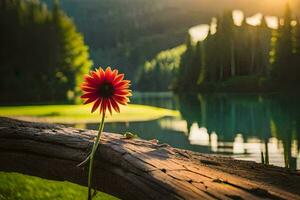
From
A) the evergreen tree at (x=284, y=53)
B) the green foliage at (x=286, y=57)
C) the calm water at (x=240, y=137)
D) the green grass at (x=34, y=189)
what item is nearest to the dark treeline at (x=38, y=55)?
the calm water at (x=240, y=137)

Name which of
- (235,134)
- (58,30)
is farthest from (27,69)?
(235,134)

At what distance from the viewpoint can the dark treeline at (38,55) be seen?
70875mm

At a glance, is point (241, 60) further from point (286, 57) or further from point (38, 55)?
point (38, 55)

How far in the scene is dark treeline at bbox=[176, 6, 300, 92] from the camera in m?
92.1

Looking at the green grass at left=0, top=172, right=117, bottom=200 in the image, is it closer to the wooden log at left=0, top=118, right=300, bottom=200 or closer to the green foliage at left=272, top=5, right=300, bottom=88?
the wooden log at left=0, top=118, right=300, bottom=200

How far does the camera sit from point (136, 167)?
5.54 meters

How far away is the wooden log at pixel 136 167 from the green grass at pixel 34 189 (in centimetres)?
139

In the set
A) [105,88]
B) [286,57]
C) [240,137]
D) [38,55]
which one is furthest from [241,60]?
[105,88]

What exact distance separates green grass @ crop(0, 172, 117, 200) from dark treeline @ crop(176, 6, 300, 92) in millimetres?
87040

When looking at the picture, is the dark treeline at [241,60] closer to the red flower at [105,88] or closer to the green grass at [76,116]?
the green grass at [76,116]

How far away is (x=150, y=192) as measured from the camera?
5.11 metres

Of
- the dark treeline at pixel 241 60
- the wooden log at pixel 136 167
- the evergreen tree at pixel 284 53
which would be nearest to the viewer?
the wooden log at pixel 136 167

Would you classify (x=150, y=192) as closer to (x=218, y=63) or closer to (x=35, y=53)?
(x=35, y=53)

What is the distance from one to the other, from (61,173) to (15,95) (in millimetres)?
66288
